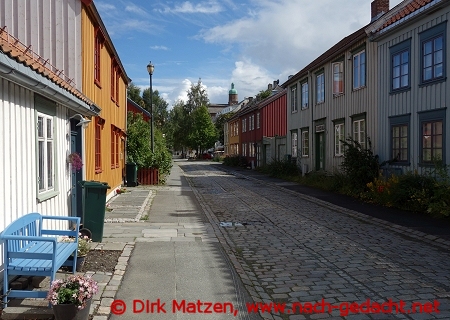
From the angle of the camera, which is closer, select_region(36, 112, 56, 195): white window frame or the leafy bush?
select_region(36, 112, 56, 195): white window frame

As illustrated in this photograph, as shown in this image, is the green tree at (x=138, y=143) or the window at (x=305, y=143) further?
the window at (x=305, y=143)

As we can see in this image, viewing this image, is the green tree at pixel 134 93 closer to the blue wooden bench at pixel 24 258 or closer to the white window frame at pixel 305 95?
the white window frame at pixel 305 95

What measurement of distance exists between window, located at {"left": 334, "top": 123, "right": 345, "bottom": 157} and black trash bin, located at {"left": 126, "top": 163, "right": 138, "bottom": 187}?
9.90 meters

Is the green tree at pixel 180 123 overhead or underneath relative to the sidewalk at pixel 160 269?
overhead

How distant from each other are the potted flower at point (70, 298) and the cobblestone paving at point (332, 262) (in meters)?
1.98

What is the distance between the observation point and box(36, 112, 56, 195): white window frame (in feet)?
23.0

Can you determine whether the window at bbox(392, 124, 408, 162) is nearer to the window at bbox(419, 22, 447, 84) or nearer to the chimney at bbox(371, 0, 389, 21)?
the window at bbox(419, 22, 447, 84)

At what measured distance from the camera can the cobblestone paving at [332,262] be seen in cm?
560

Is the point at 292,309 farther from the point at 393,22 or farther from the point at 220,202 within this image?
the point at 393,22

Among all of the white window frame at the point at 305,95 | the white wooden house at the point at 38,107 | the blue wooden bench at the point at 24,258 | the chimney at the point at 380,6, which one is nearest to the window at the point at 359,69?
the chimney at the point at 380,6

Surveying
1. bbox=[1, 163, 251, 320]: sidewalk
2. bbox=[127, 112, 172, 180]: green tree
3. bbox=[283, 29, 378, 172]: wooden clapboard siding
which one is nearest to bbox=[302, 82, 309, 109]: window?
bbox=[283, 29, 378, 172]: wooden clapboard siding

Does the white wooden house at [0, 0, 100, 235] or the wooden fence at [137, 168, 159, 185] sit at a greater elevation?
the white wooden house at [0, 0, 100, 235]

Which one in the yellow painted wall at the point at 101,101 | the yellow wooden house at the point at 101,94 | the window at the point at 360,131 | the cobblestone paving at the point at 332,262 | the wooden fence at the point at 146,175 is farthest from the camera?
the wooden fence at the point at 146,175

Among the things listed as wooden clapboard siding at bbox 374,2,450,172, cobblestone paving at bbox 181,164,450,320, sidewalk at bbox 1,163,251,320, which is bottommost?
cobblestone paving at bbox 181,164,450,320
